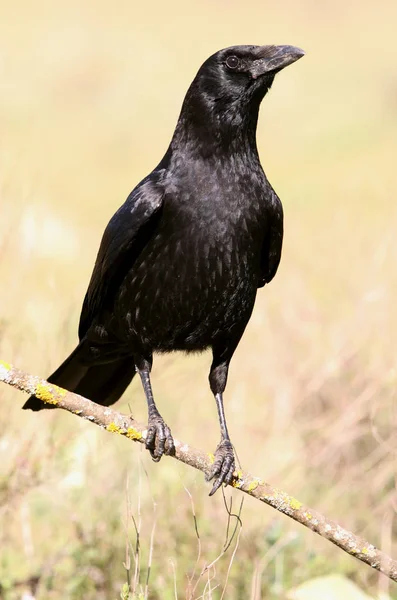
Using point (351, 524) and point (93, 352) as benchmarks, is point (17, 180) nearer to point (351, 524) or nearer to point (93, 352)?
point (93, 352)

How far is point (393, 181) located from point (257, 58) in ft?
10.3

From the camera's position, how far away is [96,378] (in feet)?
17.6

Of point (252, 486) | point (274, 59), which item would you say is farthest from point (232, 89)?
point (252, 486)

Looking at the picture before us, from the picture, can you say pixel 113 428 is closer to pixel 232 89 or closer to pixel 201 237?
pixel 201 237

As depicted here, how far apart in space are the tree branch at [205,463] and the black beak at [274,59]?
1.79 meters

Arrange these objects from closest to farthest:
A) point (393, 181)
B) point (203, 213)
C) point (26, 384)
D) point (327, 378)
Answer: point (26, 384)
point (203, 213)
point (327, 378)
point (393, 181)

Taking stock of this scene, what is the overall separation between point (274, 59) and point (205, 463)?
192 cm

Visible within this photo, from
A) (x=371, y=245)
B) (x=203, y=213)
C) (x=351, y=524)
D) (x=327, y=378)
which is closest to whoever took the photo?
(x=203, y=213)

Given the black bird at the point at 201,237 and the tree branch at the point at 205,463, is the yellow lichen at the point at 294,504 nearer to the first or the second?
the tree branch at the point at 205,463

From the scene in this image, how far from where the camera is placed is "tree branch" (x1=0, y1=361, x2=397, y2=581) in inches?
142

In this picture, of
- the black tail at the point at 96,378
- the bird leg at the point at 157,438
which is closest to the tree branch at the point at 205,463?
the bird leg at the point at 157,438

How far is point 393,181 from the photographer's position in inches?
299

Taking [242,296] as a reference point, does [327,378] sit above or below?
above

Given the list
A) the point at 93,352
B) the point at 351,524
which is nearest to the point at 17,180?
the point at 93,352
